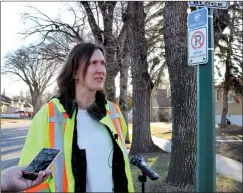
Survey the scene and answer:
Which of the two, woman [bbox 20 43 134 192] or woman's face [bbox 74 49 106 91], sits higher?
woman's face [bbox 74 49 106 91]

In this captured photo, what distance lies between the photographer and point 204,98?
176cm

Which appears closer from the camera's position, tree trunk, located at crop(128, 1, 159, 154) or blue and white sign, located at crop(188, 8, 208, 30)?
blue and white sign, located at crop(188, 8, 208, 30)

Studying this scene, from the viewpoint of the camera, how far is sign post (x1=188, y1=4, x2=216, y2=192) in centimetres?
171

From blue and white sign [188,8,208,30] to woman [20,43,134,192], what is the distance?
0.81 metres

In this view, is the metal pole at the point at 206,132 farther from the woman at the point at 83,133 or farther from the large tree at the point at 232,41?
the large tree at the point at 232,41

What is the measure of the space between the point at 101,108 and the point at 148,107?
6228 mm

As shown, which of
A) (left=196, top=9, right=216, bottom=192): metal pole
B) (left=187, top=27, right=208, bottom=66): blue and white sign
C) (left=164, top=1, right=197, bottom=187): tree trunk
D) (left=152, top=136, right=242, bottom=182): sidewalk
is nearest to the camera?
(left=196, top=9, right=216, bottom=192): metal pole

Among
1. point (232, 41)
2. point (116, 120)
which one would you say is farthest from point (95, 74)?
point (232, 41)

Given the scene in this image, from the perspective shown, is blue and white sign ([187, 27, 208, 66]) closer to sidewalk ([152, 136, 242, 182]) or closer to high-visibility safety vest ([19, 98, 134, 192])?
high-visibility safety vest ([19, 98, 134, 192])

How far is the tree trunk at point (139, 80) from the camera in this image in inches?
247

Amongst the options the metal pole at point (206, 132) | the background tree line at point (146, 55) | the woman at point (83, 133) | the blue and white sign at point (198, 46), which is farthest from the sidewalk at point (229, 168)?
the woman at point (83, 133)

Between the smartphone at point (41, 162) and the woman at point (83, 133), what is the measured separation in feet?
0.15

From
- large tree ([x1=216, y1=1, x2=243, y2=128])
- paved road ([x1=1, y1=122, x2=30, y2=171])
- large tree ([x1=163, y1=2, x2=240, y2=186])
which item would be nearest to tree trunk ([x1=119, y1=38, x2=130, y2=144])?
large tree ([x1=216, y1=1, x2=243, y2=128])

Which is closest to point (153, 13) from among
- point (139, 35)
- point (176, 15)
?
point (139, 35)
